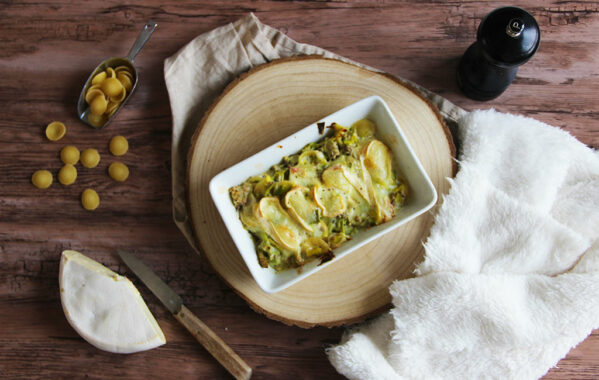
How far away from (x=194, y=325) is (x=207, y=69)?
53.7 inches

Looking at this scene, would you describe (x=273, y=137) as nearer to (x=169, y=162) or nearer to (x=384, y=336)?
(x=169, y=162)

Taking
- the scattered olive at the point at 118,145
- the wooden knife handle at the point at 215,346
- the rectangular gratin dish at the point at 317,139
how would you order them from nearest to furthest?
1. the rectangular gratin dish at the point at 317,139
2. the wooden knife handle at the point at 215,346
3. the scattered olive at the point at 118,145

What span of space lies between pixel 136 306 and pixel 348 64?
5.36 ft

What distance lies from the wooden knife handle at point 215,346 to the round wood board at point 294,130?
34cm

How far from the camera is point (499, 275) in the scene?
2168mm

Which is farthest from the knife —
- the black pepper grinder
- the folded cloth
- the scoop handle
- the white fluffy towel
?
the black pepper grinder

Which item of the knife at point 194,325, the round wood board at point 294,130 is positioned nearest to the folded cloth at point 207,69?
the round wood board at point 294,130

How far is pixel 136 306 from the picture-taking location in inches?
87.2

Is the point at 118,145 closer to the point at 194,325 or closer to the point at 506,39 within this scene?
the point at 194,325

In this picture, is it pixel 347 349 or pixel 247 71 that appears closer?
pixel 347 349

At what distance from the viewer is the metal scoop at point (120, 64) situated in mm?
2342

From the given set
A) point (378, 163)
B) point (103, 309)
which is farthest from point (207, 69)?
point (103, 309)

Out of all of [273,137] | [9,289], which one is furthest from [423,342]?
[9,289]

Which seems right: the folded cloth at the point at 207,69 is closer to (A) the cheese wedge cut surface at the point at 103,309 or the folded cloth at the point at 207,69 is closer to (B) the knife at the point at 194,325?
(B) the knife at the point at 194,325
